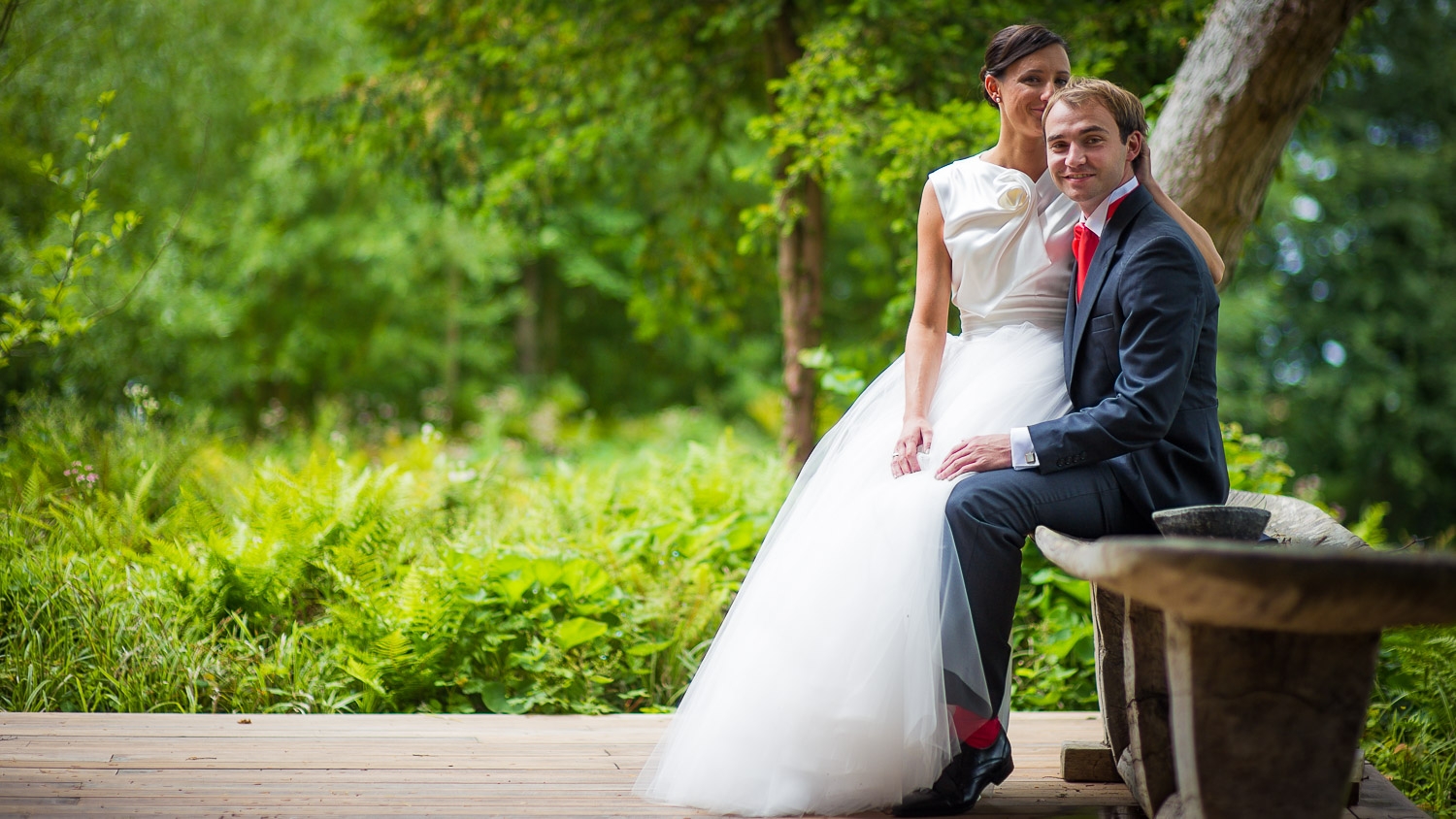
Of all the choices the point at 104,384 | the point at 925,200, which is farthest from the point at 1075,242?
the point at 104,384

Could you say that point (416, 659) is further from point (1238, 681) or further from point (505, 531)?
point (1238, 681)

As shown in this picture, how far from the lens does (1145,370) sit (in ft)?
7.29

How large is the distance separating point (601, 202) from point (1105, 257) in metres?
12.3

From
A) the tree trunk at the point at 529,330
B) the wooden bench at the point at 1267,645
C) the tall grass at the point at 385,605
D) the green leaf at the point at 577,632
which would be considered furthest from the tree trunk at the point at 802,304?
the tree trunk at the point at 529,330

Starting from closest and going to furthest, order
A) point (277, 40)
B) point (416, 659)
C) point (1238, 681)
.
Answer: point (1238, 681) < point (416, 659) < point (277, 40)

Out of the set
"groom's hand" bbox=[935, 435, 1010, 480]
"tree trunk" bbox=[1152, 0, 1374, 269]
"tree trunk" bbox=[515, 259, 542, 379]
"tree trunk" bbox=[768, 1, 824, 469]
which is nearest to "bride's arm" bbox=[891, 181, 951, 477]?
"groom's hand" bbox=[935, 435, 1010, 480]

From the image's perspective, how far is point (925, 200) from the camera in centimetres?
281

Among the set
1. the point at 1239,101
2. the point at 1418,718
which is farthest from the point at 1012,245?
the point at 1418,718

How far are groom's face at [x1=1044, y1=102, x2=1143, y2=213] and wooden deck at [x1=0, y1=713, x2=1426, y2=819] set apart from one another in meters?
1.54

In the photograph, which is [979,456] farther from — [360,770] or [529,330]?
[529,330]

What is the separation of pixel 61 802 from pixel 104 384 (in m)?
6.24

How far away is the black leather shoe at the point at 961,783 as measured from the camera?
2279 millimetres

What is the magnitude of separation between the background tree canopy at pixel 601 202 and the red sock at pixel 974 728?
8.03ft

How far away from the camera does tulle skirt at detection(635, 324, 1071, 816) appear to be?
225 cm
